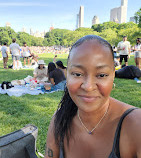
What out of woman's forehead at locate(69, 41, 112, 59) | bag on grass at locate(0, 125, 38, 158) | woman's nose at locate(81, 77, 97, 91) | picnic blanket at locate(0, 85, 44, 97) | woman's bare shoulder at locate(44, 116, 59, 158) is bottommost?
picnic blanket at locate(0, 85, 44, 97)

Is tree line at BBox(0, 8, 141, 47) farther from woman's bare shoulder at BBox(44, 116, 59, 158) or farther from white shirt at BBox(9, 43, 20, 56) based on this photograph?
woman's bare shoulder at BBox(44, 116, 59, 158)

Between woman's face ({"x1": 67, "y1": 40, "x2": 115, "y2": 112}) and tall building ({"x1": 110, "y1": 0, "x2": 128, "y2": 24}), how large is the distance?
522ft

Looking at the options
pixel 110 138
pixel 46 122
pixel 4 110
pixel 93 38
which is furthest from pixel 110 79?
pixel 4 110

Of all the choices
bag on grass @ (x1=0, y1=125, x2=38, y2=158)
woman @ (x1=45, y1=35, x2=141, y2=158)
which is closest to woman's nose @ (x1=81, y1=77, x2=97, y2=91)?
woman @ (x1=45, y1=35, x2=141, y2=158)

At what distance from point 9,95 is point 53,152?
4.96 m

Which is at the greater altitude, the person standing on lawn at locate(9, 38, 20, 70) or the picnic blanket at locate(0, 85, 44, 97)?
the person standing on lawn at locate(9, 38, 20, 70)

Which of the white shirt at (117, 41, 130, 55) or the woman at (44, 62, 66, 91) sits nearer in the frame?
the woman at (44, 62, 66, 91)

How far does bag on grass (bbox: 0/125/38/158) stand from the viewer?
6.96ft

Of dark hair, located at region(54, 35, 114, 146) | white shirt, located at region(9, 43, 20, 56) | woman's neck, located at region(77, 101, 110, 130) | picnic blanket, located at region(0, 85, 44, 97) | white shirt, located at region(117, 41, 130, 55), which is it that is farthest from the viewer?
white shirt, located at region(9, 43, 20, 56)

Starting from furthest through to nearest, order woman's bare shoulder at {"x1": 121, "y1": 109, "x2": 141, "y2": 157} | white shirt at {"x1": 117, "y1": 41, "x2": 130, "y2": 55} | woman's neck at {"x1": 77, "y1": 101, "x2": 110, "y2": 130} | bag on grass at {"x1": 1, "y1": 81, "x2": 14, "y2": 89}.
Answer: white shirt at {"x1": 117, "y1": 41, "x2": 130, "y2": 55} < bag on grass at {"x1": 1, "y1": 81, "x2": 14, "y2": 89} < woman's neck at {"x1": 77, "y1": 101, "x2": 110, "y2": 130} < woman's bare shoulder at {"x1": 121, "y1": 109, "x2": 141, "y2": 157}

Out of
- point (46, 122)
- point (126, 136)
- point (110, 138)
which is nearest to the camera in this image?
point (126, 136)

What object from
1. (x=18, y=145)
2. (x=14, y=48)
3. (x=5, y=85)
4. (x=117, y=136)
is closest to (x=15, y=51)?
(x=14, y=48)

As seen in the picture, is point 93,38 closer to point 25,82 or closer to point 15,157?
point 15,157

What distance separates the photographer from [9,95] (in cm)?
602
